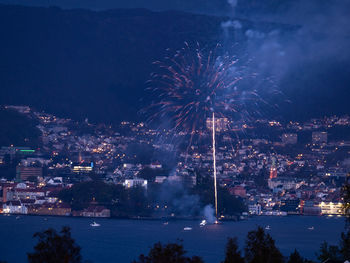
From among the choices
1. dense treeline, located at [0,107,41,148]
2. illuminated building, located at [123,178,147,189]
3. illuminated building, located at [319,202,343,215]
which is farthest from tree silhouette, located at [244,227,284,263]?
dense treeline, located at [0,107,41,148]

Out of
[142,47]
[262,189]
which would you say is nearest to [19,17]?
[142,47]

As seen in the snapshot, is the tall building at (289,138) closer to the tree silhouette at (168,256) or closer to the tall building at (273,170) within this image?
the tall building at (273,170)

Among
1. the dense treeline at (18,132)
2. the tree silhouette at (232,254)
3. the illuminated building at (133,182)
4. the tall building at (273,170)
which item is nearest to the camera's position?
the tree silhouette at (232,254)

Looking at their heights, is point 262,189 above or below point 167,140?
below

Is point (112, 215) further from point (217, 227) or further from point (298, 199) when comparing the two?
point (298, 199)

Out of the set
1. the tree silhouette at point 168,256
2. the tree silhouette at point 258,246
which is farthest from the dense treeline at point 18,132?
the tree silhouette at point 168,256

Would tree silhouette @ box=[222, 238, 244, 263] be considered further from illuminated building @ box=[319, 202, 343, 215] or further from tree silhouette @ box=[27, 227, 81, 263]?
illuminated building @ box=[319, 202, 343, 215]

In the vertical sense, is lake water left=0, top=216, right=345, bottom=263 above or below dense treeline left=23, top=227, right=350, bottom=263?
above
